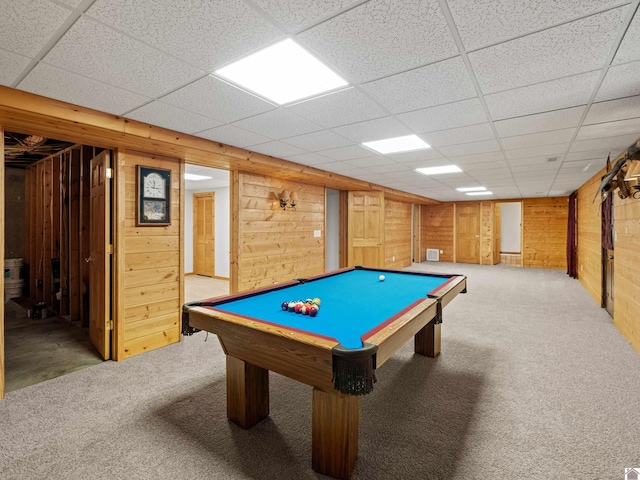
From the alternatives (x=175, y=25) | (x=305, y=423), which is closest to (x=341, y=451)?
(x=305, y=423)

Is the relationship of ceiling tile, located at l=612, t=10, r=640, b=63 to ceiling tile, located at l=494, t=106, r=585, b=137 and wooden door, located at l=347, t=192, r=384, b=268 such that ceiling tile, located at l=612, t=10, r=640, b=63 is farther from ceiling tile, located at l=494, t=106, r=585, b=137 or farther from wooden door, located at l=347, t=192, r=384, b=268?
wooden door, located at l=347, t=192, r=384, b=268

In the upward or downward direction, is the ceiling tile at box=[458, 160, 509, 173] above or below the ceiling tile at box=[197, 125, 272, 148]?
above

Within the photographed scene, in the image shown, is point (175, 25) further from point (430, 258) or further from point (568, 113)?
point (430, 258)

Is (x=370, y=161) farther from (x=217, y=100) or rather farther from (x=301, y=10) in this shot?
(x=301, y=10)

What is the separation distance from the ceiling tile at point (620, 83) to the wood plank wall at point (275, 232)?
12.3 feet

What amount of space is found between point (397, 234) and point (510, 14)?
8.26 meters

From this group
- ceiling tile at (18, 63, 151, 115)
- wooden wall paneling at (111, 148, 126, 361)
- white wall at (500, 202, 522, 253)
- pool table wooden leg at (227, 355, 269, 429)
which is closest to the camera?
ceiling tile at (18, 63, 151, 115)

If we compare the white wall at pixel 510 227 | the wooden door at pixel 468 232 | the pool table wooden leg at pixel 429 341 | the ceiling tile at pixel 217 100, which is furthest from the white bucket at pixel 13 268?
the white wall at pixel 510 227

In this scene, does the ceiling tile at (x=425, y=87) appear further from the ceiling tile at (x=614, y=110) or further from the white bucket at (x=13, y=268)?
the white bucket at (x=13, y=268)

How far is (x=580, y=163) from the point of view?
4.36 metres

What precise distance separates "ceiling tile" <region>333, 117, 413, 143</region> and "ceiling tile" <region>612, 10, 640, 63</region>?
1.37 metres

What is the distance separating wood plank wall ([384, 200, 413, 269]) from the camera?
8.77m

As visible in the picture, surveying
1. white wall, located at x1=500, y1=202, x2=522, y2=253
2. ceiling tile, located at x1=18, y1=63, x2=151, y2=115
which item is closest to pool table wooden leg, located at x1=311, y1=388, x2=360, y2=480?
ceiling tile, located at x1=18, y1=63, x2=151, y2=115

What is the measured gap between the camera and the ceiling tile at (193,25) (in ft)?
4.21
